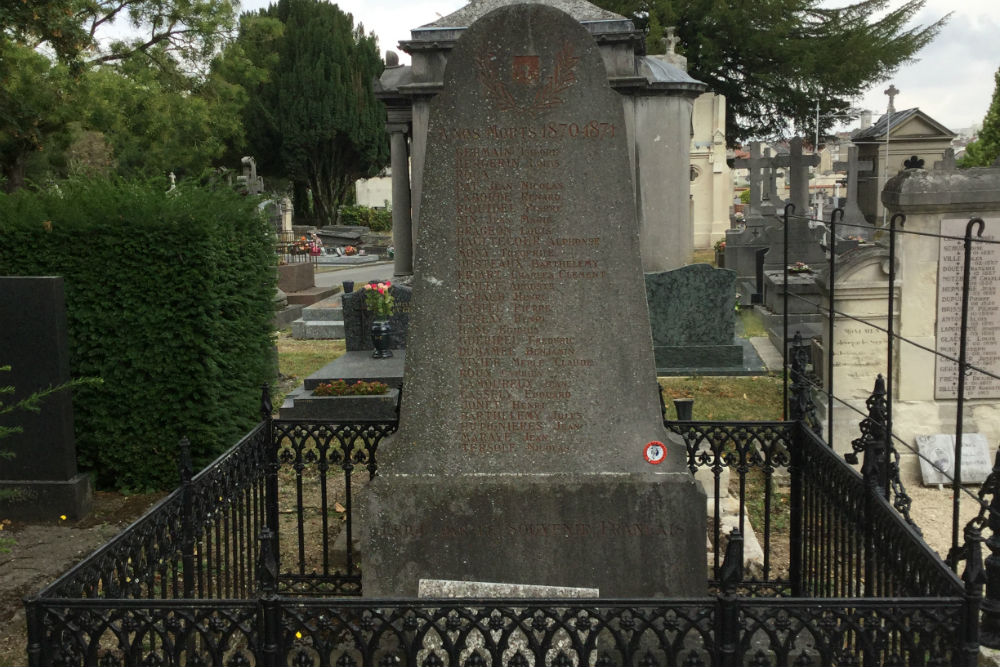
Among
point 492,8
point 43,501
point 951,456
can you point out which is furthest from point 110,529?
point 492,8

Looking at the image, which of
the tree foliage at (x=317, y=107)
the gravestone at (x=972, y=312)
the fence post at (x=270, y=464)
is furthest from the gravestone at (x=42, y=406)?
the tree foliage at (x=317, y=107)

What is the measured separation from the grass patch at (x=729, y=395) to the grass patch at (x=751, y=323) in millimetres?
3618

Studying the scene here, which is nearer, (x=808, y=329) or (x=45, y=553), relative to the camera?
(x=45, y=553)

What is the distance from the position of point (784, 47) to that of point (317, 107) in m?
21.6

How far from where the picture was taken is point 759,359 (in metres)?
12.8

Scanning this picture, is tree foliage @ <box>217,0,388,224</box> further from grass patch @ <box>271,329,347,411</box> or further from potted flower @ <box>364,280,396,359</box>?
potted flower @ <box>364,280,396,359</box>

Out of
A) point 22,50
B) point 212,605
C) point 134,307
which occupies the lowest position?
point 212,605

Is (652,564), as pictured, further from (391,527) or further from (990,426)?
(990,426)

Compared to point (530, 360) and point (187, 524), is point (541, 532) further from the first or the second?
point (187, 524)

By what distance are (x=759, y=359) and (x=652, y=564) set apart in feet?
28.8

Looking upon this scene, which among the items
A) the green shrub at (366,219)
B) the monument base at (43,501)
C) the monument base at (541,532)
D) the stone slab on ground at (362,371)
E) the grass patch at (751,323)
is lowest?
the monument base at (43,501)

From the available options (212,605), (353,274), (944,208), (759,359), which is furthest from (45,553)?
(353,274)

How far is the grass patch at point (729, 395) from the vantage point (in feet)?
33.4

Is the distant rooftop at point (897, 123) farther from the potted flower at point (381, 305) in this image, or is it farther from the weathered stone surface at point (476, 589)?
the weathered stone surface at point (476, 589)
